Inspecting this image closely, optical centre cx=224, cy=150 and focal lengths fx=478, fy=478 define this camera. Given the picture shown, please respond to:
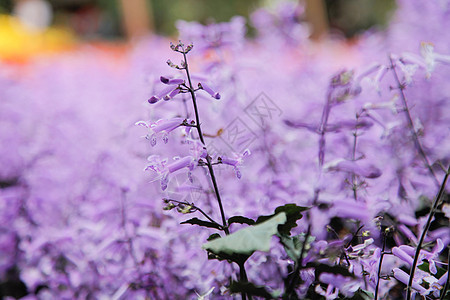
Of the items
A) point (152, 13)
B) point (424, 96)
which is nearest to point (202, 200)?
point (424, 96)

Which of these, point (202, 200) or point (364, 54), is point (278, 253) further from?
point (364, 54)

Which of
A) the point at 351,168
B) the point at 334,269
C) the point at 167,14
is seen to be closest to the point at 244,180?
the point at 351,168

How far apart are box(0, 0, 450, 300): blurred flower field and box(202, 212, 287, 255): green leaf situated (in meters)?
0.01

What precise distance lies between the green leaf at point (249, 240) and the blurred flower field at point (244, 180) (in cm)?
1

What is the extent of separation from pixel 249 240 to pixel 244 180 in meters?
1.08

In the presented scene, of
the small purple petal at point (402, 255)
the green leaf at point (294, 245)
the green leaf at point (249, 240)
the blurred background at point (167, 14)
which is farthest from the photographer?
the blurred background at point (167, 14)

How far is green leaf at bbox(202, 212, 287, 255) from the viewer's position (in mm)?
772

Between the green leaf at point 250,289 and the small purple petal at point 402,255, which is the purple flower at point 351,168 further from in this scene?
the green leaf at point 250,289

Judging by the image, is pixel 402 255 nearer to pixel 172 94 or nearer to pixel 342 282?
pixel 342 282

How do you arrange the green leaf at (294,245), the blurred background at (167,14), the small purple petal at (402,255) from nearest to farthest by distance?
the green leaf at (294,245), the small purple petal at (402,255), the blurred background at (167,14)

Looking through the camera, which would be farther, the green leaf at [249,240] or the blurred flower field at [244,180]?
the blurred flower field at [244,180]

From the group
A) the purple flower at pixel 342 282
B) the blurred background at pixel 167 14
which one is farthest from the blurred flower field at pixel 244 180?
the blurred background at pixel 167 14

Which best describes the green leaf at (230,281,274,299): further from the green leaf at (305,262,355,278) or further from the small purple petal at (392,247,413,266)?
the small purple petal at (392,247,413,266)

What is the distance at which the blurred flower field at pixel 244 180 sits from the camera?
97 centimetres
